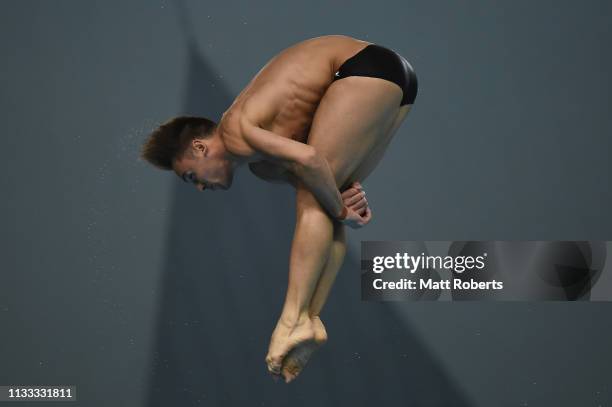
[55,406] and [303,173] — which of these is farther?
[55,406]

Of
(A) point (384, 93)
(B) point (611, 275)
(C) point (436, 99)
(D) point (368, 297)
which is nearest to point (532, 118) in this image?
(C) point (436, 99)

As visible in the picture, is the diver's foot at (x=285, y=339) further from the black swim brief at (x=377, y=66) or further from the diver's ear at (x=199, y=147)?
the black swim brief at (x=377, y=66)

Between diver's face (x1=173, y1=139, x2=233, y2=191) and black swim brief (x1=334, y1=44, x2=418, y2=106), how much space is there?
1.44ft

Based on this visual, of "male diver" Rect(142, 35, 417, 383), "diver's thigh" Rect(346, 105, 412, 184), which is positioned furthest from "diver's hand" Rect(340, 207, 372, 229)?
"diver's thigh" Rect(346, 105, 412, 184)

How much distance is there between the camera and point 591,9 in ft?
12.7

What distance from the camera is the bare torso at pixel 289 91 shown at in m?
2.44

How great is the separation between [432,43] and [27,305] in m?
2.11

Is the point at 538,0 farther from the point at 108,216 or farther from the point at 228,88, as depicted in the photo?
the point at 108,216

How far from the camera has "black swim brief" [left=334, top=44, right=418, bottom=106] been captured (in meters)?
2.44

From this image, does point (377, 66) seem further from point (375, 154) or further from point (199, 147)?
point (199, 147)

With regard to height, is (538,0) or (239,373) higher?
(538,0)

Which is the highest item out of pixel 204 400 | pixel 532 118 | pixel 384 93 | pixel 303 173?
pixel 532 118

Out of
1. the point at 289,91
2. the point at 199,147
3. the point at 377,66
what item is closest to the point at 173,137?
the point at 199,147

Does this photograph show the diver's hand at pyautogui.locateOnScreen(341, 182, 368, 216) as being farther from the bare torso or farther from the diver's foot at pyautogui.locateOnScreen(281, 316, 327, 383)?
the diver's foot at pyautogui.locateOnScreen(281, 316, 327, 383)
